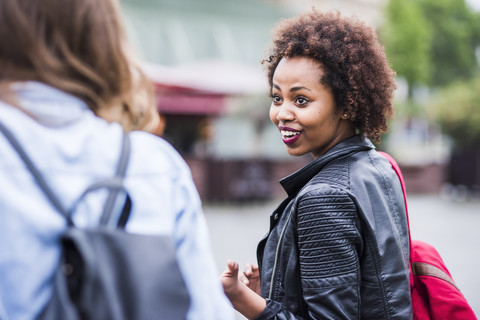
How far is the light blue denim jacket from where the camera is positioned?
103 cm

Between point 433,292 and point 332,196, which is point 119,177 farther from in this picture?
point 433,292

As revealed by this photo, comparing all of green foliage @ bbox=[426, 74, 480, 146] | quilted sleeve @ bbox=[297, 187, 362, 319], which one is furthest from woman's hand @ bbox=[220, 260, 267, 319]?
green foliage @ bbox=[426, 74, 480, 146]

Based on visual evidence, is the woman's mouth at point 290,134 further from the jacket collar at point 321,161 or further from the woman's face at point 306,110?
the jacket collar at point 321,161

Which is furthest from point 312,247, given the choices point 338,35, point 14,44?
point 14,44

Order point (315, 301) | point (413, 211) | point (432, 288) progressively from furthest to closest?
point (413, 211), point (432, 288), point (315, 301)

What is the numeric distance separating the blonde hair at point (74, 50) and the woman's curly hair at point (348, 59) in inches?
32.2

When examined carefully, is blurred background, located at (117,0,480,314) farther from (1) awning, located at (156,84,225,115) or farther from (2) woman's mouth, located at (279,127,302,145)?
(2) woman's mouth, located at (279,127,302,145)

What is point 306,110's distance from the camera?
6.18 feet

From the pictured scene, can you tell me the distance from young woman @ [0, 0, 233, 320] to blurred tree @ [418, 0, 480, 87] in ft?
125

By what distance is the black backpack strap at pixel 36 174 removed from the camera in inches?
40.7

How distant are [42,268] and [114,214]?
0.16m

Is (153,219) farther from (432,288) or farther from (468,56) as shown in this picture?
(468,56)

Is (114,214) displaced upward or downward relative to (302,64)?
downward

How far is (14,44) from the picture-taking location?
1.10 m
